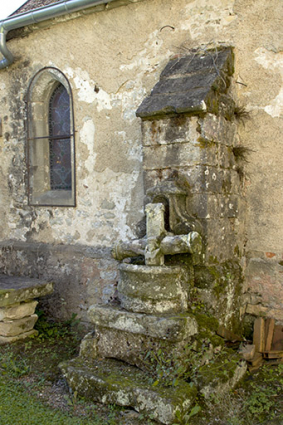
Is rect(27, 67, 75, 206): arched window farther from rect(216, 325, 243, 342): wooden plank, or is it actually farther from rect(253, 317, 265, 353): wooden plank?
rect(253, 317, 265, 353): wooden plank

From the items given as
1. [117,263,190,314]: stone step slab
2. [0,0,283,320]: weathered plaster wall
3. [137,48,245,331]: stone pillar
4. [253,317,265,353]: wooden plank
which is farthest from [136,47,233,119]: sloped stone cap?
[253,317,265,353]: wooden plank

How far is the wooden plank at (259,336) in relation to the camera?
14.5ft

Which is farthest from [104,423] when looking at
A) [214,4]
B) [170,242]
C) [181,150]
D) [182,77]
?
[214,4]

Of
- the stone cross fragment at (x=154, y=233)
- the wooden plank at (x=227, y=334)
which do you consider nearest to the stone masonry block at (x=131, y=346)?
the wooden plank at (x=227, y=334)

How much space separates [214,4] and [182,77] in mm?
929

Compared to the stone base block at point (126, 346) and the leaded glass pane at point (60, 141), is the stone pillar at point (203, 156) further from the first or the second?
the leaded glass pane at point (60, 141)

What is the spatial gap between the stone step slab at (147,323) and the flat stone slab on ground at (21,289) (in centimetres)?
145

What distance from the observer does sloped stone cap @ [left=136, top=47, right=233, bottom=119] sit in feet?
12.8

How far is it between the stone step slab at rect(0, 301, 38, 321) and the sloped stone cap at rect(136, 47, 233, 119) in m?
2.74

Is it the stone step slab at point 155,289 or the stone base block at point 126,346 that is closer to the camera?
the stone base block at point 126,346

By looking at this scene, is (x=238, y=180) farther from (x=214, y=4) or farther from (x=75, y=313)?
(x=75, y=313)

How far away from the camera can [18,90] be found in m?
6.14

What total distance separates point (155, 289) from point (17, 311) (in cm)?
223

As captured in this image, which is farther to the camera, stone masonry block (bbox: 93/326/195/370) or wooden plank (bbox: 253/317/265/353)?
wooden plank (bbox: 253/317/265/353)
